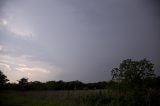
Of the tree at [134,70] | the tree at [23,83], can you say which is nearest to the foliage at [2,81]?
the tree at [23,83]

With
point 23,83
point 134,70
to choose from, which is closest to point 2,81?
point 23,83

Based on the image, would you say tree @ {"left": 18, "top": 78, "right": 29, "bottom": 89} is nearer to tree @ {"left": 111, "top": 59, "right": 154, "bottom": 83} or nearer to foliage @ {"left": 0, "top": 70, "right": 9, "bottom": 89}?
foliage @ {"left": 0, "top": 70, "right": 9, "bottom": 89}

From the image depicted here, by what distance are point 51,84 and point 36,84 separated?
465 centimetres

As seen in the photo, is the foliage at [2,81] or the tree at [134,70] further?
the foliage at [2,81]

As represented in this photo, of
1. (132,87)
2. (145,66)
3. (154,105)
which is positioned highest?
(145,66)

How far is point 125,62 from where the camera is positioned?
65.0 feet

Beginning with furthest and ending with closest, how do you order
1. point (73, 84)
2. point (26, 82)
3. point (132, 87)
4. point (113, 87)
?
point (26, 82), point (73, 84), point (113, 87), point (132, 87)

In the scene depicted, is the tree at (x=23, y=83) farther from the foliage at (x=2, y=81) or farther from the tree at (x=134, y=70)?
the tree at (x=134, y=70)

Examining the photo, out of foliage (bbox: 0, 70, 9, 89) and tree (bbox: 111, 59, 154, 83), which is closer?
tree (bbox: 111, 59, 154, 83)

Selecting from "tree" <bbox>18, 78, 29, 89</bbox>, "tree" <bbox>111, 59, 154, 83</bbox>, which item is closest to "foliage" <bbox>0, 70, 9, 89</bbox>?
"tree" <bbox>18, 78, 29, 89</bbox>

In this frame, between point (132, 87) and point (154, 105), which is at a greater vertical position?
point (132, 87)

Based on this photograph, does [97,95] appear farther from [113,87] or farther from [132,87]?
[132,87]

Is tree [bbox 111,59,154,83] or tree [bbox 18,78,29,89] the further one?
tree [bbox 18,78,29,89]

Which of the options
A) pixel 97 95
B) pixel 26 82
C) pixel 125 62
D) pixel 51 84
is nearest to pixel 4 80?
pixel 26 82
